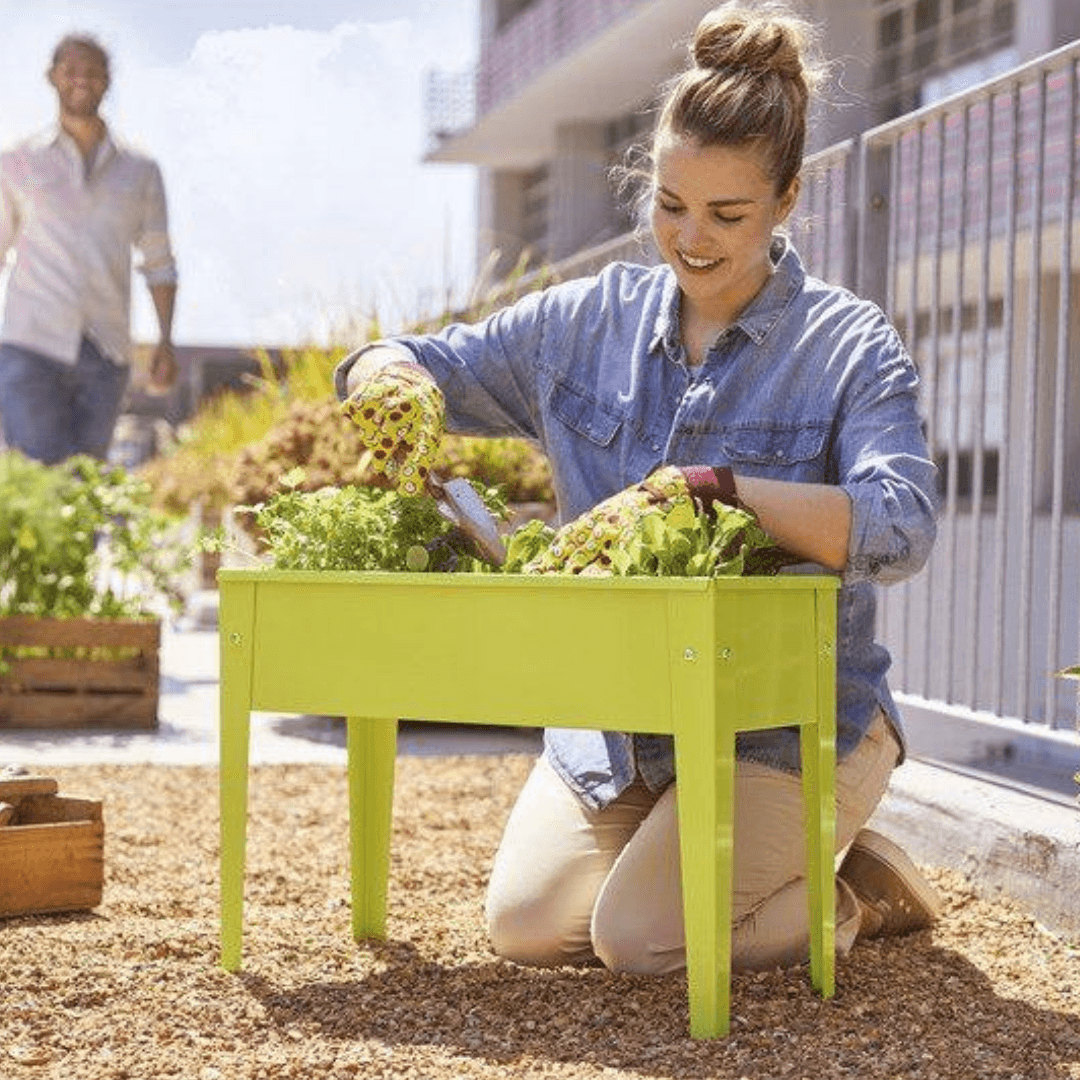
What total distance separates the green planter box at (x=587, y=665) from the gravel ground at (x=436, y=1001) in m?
0.14

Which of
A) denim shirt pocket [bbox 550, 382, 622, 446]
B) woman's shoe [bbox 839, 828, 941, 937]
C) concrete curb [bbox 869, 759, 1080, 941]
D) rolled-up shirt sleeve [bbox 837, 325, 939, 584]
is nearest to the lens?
rolled-up shirt sleeve [bbox 837, 325, 939, 584]

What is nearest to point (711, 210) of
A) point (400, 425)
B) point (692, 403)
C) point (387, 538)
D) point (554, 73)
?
point (692, 403)

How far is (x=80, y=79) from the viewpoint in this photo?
6.50 metres

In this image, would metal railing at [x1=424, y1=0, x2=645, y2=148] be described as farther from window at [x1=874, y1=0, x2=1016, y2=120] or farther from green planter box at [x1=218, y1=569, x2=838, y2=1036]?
green planter box at [x1=218, y1=569, x2=838, y2=1036]

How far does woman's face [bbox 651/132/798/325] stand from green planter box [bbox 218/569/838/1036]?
553mm

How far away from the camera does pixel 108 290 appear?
6605 millimetres

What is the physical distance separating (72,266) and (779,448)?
4.28m

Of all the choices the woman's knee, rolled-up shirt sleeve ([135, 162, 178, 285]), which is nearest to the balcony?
rolled-up shirt sleeve ([135, 162, 178, 285])

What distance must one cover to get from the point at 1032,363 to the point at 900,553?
5.38 ft

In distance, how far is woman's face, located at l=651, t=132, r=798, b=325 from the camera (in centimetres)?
278

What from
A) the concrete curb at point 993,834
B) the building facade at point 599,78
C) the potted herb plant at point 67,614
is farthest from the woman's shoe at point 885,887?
the building facade at point 599,78

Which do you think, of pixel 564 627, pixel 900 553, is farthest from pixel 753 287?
pixel 564 627

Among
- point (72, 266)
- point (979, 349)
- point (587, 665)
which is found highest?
point (72, 266)

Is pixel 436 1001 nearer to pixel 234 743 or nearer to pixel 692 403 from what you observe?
pixel 234 743
